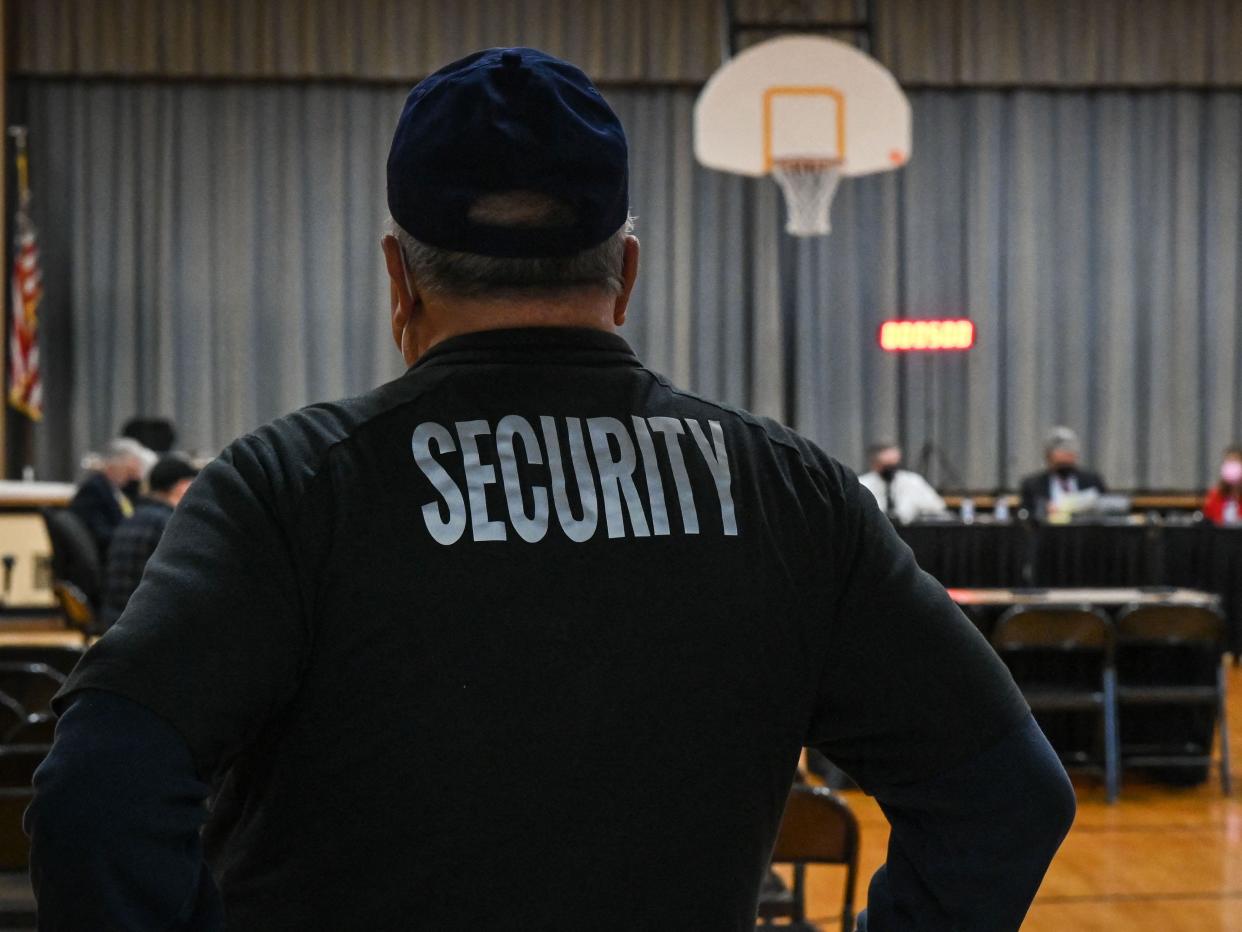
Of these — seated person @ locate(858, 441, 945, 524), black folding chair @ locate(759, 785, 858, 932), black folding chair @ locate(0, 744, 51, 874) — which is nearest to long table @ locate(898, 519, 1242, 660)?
seated person @ locate(858, 441, 945, 524)

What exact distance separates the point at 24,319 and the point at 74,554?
15.2 ft

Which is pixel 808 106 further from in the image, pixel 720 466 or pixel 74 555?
pixel 720 466

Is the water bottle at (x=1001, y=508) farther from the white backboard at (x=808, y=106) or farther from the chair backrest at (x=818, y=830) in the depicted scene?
the chair backrest at (x=818, y=830)

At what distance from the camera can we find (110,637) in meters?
0.79

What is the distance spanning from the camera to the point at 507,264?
3.14 feet

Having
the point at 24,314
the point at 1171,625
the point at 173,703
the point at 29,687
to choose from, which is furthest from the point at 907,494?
the point at 173,703

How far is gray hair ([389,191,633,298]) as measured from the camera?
3.07ft

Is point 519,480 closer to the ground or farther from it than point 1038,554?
farther from it

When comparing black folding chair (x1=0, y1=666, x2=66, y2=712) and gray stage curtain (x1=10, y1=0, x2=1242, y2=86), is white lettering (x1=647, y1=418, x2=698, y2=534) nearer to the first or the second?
black folding chair (x1=0, y1=666, x2=66, y2=712)

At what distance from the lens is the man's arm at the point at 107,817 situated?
0.77m

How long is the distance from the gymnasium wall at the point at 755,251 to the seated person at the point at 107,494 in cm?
389

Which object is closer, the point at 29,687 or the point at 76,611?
the point at 29,687

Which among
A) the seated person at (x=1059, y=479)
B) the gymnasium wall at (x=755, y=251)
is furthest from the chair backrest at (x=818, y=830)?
the gymnasium wall at (x=755, y=251)

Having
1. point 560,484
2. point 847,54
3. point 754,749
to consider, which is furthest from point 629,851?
point 847,54
